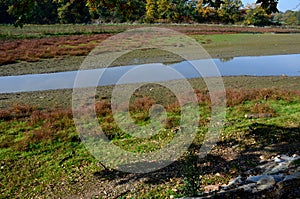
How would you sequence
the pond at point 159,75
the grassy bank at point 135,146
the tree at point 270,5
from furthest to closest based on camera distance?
the pond at point 159,75
the tree at point 270,5
the grassy bank at point 135,146

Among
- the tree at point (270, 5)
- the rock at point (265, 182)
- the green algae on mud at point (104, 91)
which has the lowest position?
the green algae on mud at point (104, 91)

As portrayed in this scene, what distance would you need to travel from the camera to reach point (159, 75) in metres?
22.8

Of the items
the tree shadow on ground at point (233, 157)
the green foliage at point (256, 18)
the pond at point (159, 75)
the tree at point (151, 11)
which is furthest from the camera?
the green foliage at point (256, 18)

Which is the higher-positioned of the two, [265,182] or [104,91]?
[265,182]

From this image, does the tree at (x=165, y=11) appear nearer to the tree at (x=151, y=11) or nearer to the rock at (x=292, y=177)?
the tree at (x=151, y=11)

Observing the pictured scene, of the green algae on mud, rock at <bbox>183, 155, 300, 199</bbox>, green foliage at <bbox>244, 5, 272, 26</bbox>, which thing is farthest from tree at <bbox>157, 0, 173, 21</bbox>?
rock at <bbox>183, 155, 300, 199</bbox>

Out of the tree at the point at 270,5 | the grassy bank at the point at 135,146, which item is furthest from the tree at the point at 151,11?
the tree at the point at 270,5

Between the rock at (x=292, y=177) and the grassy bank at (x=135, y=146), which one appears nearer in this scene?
the rock at (x=292, y=177)

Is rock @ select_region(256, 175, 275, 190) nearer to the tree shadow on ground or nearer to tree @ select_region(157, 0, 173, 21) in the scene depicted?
the tree shadow on ground

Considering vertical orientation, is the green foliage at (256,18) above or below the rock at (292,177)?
above

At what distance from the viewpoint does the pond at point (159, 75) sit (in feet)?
66.6

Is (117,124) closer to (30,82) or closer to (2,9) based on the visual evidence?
(30,82)

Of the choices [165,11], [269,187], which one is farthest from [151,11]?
[269,187]

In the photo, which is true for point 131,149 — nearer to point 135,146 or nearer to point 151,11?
point 135,146
